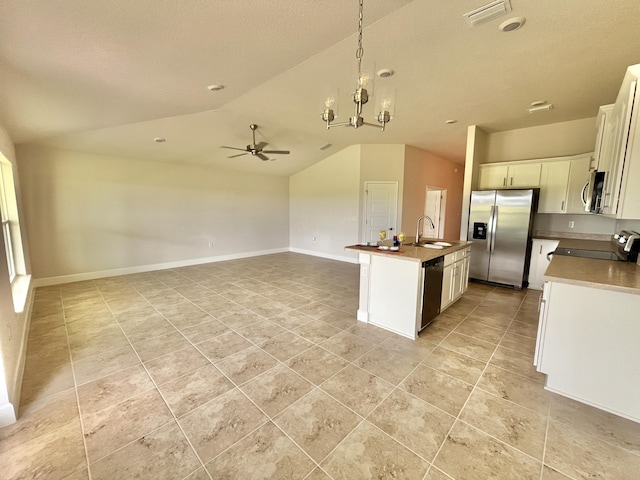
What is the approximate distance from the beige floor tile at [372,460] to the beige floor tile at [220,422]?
1.87 ft

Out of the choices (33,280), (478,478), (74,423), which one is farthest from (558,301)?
(33,280)

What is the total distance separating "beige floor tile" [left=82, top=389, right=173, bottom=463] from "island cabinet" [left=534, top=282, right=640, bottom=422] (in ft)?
9.50

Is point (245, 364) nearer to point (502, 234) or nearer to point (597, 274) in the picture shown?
point (597, 274)

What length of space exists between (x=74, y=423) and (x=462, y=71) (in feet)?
15.1

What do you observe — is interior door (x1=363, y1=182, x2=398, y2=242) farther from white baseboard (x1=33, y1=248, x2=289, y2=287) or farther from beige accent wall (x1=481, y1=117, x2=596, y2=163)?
white baseboard (x1=33, y1=248, x2=289, y2=287)

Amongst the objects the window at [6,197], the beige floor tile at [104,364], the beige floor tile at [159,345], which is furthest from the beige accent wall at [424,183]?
the window at [6,197]

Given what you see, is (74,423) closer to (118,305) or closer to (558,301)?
(118,305)

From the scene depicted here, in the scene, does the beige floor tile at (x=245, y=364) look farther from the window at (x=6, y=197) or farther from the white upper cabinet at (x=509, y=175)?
the white upper cabinet at (x=509, y=175)

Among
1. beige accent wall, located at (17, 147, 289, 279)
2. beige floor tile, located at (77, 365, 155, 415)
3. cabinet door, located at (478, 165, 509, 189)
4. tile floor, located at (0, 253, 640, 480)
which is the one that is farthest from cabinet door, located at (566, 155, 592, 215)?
beige accent wall, located at (17, 147, 289, 279)

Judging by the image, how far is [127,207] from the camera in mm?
5402

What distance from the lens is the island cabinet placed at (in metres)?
1.73

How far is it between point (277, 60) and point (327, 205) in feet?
15.7

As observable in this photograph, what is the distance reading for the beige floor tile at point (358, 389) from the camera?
6.19 feet

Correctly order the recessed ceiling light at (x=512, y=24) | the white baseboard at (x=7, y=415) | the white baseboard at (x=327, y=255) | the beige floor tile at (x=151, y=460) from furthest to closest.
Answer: the white baseboard at (x=327, y=255), the recessed ceiling light at (x=512, y=24), the white baseboard at (x=7, y=415), the beige floor tile at (x=151, y=460)
